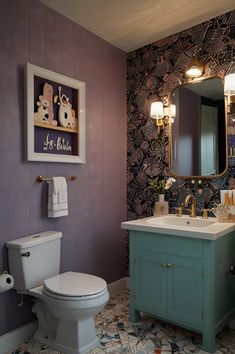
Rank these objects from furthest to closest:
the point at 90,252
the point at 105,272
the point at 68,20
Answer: the point at 105,272, the point at 90,252, the point at 68,20

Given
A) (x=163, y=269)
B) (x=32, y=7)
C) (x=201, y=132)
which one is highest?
(x=32, y=7)

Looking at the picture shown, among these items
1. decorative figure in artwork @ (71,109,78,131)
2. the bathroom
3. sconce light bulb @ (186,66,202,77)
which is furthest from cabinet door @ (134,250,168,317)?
sconce light bulb @ (186,66,202,77)

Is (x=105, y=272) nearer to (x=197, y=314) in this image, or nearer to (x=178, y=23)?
(x=197, y=314)

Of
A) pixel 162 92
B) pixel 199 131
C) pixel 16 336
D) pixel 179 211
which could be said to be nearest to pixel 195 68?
pixel 162 92

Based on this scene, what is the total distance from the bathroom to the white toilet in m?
0.11

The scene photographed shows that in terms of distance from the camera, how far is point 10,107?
6.56ft

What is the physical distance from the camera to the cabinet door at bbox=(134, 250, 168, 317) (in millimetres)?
2141

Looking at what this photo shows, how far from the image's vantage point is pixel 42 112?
2.19 meters

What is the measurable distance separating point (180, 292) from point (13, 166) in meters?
1.45

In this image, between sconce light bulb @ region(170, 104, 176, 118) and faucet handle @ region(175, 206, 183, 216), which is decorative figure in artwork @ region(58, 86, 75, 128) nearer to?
sconce light bulb @ region(170, 104, 176, 118)

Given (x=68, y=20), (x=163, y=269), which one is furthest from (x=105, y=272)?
(x=68, y=20)

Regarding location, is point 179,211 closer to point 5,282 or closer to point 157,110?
point 157,110

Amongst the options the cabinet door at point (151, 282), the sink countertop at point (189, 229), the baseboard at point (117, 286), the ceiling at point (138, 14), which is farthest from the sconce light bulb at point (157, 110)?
the baseboard at point (117, 286)

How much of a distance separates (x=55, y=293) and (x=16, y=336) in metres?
0.54
